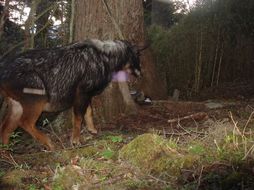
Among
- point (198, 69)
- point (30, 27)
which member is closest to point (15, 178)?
point (30, 27)

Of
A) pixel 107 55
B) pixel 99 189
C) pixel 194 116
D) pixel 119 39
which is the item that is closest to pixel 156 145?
pixel 99 189

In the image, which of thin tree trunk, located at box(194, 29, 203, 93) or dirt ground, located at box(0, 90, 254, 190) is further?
thin tree trunk, located at box(194, 29, 203, 93)

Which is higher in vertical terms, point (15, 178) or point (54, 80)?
point (54, 80)

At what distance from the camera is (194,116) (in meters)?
7.39

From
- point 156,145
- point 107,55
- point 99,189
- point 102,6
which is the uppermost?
point 102,6

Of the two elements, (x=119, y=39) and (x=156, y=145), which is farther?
(x=119, y=39)

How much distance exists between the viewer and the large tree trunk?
817cm

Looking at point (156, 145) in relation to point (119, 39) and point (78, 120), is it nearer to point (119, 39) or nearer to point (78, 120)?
point (78, 120)

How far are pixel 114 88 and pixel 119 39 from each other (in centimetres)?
86

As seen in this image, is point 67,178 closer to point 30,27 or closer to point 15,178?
point 15,178

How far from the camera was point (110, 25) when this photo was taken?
8195 mm

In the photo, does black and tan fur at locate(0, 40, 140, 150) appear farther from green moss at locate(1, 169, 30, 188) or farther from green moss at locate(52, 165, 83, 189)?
green moss at locate(52, 165, 83, 189)

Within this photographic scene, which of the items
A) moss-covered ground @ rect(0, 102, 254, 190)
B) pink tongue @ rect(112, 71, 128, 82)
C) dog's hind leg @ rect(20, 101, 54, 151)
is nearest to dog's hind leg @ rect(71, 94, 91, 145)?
dog's hind leg @ rect(20, 101, 54, 151)

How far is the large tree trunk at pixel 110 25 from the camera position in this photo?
26.8 ft
